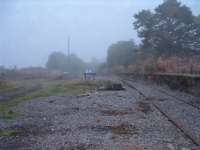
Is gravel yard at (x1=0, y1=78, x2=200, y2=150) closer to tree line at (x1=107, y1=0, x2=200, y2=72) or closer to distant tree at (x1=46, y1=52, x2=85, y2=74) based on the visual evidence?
tree line at (x1=107, y1=0, x2=200, y2=72)

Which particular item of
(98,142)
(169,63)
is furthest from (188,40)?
(98,142)

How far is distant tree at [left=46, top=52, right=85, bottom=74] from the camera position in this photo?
96.7 meters

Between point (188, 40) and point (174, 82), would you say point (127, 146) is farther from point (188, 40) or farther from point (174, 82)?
point (188, 40)

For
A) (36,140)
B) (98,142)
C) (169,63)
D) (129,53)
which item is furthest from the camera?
(129,53)

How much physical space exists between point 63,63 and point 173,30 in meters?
63.2

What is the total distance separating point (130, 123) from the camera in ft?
27.2

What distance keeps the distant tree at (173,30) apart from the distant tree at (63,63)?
5522 centimetres

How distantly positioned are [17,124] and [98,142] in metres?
3.61

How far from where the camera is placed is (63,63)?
326 ft

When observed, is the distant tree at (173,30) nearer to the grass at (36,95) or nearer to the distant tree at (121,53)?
the grass at (36,95)

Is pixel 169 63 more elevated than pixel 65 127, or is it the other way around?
pixel 169 63

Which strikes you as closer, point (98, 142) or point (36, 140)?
point (98, 142)

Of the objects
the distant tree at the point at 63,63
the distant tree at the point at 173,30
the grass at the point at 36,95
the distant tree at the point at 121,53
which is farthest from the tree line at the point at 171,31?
the distant tree at the point at 63,63

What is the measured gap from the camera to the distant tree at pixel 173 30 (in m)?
39.7
